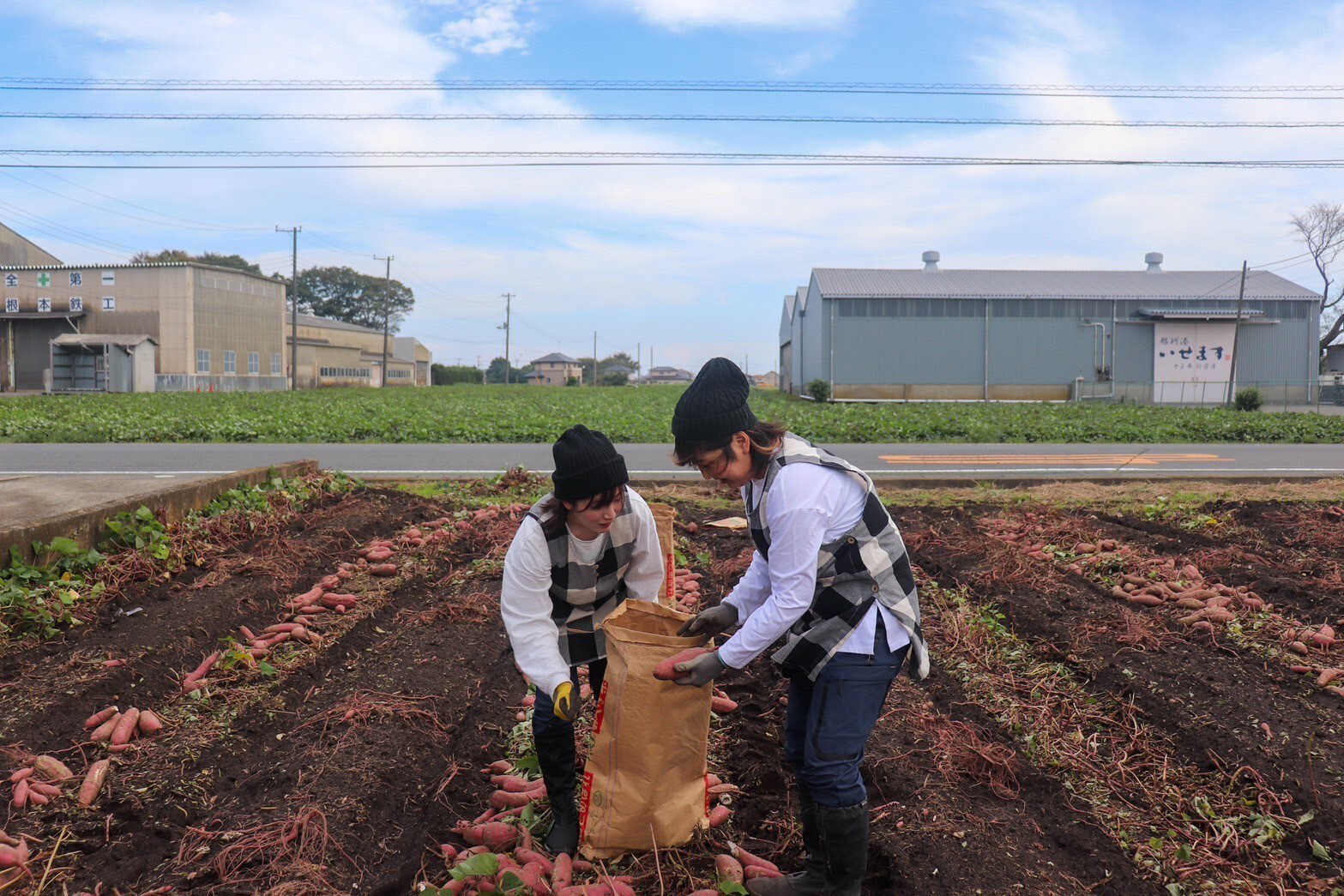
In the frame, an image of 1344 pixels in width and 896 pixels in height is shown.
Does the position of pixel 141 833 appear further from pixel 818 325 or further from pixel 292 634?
pixel 818 325

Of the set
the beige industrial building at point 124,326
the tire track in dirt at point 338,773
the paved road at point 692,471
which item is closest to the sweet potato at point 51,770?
the tire track in dirt at point 338,773

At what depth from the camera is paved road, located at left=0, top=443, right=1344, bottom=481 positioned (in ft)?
34.9

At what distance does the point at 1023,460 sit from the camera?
12844mm

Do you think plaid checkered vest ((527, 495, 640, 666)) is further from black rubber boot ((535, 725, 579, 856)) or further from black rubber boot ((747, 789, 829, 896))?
black rubber boot ((747, 789, 829, 896))

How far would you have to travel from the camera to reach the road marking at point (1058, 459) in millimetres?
12641

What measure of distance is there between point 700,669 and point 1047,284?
38114 mm

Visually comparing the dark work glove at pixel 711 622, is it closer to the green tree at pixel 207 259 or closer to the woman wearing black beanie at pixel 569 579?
the woman wearing black beanie at pixel 569 579

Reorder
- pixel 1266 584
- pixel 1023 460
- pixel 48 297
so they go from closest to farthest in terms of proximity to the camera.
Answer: pixel 1266 584, pixel 1023 460, pixel 48 297

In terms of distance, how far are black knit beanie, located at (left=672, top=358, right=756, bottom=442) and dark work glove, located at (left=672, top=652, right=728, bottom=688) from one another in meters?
0.60

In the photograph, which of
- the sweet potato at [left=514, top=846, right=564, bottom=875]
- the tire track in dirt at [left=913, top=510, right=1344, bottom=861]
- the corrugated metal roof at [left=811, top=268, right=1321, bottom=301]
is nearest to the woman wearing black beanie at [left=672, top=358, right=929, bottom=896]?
the sweet potato at [left=514, top=846, right=564, bottom=875]

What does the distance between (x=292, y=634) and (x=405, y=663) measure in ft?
2.56

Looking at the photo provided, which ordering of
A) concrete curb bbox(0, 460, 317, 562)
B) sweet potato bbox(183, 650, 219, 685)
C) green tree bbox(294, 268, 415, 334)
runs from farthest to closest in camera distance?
green tree bbox(294, 268, 415, 334)
concrete curb bbox(0, 460, 317, 562)
sweet potato bbox(183, 650, 219, 685)

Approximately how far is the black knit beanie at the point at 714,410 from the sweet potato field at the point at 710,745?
1.31 meters

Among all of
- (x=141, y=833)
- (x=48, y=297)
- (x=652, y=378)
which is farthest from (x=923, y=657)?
(x=652, y=378)
